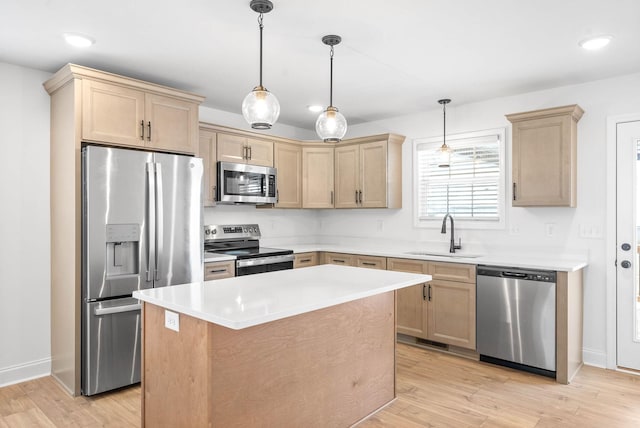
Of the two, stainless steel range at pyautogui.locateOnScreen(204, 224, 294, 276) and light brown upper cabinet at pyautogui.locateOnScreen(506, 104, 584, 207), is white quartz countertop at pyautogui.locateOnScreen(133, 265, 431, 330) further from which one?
light brown upper cabinet at pyautogui.locateOnScreen(506, 104, 584, 207)

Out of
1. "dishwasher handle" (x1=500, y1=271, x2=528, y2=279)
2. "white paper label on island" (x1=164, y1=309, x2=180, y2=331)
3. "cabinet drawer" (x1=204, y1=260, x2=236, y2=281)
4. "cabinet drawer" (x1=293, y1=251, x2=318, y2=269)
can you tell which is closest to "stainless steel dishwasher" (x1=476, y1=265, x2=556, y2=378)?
"dishwasher handle" (x1=500, y1=271, x2=528, y2=279)

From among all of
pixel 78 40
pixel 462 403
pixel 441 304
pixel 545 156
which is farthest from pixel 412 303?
pixel 78 40

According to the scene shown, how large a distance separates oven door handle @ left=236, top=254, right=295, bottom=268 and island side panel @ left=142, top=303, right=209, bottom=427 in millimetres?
1768

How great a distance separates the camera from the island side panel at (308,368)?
6.18ft

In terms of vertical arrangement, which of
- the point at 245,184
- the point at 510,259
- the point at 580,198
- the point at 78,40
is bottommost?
the point at 510,259

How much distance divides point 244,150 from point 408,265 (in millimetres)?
2093

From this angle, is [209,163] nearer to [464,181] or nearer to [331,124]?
[331,124]

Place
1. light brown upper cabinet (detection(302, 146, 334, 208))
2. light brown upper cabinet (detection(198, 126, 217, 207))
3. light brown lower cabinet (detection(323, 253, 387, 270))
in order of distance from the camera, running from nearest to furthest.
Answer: light brown upper cabinet (detection(198, 126, 217, 207)) < light brown lower cabinet (detection(323, 253, 387, 270)) < light brown upper cabinet (detection(302, 146, 334, 208))

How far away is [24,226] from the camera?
3.24 meters

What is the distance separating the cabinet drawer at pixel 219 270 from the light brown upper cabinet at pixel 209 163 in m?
0.69

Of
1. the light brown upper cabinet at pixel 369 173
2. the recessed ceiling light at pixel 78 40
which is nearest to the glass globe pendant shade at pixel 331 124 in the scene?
the recessed ceiling light at pixel 78 40

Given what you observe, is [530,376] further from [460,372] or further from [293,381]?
[293,381]

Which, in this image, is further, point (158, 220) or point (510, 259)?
point (510, 259)

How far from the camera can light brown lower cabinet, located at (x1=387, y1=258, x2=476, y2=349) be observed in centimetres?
375
